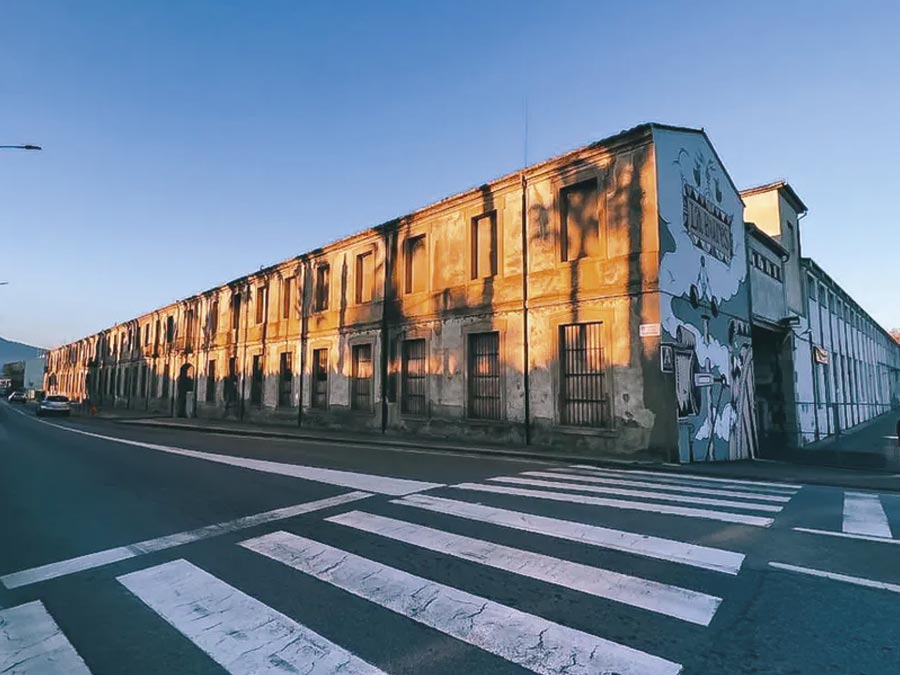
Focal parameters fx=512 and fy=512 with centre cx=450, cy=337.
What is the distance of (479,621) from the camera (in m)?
3.37

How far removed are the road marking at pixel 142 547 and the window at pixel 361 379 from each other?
14014 mm

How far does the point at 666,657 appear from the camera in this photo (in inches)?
114

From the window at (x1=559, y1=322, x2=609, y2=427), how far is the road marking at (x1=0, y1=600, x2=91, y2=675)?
12.1 metres

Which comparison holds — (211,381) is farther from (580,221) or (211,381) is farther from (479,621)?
(479,621)

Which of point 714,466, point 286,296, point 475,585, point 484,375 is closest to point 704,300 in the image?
point 714,466

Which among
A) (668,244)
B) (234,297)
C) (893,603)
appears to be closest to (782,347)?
(668,244)

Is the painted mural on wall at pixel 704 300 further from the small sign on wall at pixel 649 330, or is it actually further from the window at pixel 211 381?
the window at pixel 211 381

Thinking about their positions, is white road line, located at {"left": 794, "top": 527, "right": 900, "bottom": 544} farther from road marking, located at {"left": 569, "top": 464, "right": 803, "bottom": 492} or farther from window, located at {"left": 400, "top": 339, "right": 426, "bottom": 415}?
window, located at {"left": 400, "top": 339, "right": 426, "bottom": 415}

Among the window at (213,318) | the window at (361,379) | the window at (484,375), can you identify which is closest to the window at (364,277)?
the window at (361,379)

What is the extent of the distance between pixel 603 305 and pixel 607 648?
37.7ft

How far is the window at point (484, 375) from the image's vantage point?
Result: 645 inches

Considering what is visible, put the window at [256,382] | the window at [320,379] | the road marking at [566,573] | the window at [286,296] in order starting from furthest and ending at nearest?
the window at [256,382] → the window at [286,296] → the window at [320,379] → the road marking at [566,573]

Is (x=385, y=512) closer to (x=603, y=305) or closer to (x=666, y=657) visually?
(x=666, y=657)

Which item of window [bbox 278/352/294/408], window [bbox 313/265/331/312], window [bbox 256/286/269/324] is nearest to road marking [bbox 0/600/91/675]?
window [bbox 313/265/331/312]
